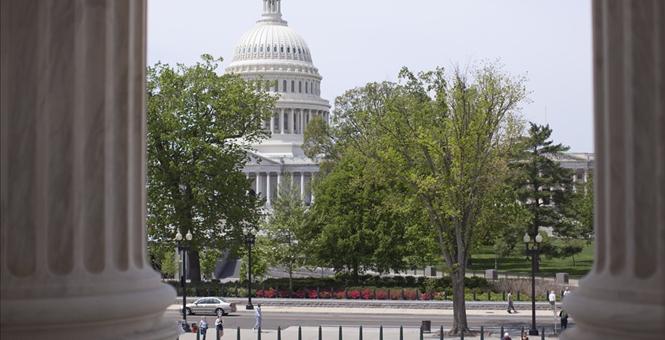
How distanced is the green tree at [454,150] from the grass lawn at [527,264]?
30434 millimetres

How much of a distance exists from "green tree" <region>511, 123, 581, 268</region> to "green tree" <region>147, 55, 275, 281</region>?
87.8 feet

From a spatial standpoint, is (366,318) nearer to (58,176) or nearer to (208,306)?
(208,306)

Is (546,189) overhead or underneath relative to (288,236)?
overhead

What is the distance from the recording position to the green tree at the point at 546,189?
7969 centimetres

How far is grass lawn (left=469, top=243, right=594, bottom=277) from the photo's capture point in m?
77.6

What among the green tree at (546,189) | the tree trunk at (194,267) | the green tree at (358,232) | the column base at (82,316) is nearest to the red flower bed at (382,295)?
the green tree at (358,232)

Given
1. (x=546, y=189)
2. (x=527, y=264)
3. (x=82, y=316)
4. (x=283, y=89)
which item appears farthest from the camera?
(x=283, y=89)

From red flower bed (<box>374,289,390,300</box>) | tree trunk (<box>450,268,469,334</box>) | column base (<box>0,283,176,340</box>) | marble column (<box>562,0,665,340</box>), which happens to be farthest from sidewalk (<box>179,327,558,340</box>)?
marble column (<box>562,0,665,340</box>)

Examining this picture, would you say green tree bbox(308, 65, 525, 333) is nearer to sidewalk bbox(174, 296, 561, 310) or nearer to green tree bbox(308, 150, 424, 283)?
sidewalk bbox(174, 296, 561, 310)

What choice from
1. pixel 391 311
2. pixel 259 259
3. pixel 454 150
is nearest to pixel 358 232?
pixel 259 259

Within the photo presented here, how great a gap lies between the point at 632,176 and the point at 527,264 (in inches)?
3185

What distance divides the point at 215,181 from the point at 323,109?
130 metres

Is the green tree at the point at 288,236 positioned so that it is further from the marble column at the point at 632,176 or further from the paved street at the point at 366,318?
the marble column at the point at 632,176

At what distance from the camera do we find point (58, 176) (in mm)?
7680
